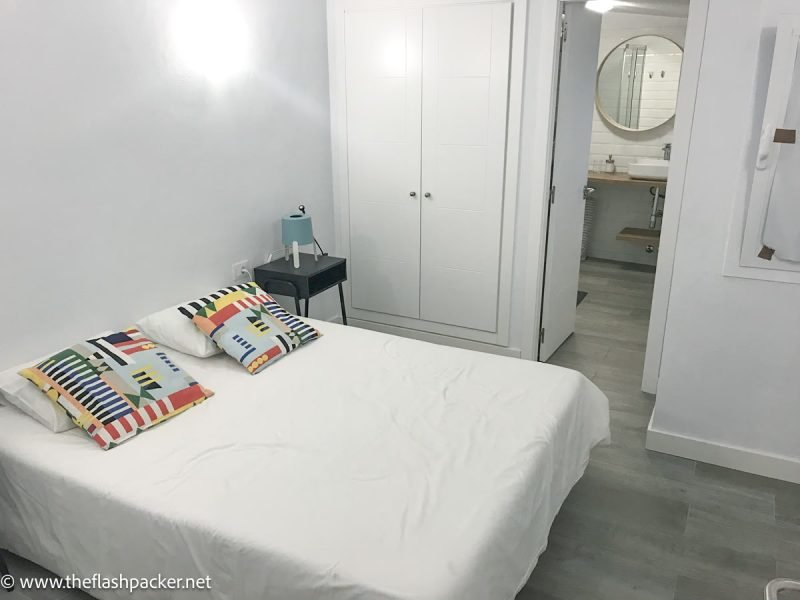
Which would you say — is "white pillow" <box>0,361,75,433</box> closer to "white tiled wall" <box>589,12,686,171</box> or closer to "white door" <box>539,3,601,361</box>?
"white door" <box>539,3,601,361</box>

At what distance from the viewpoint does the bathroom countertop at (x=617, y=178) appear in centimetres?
559

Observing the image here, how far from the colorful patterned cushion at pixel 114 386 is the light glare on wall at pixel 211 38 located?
1407 millimetres

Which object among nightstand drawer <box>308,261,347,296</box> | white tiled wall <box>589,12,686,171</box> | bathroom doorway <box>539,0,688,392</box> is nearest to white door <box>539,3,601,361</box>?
bathroom doorway <box>539,0,688,392</box>

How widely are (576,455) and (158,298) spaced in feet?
6.65

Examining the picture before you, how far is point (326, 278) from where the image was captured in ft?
12.4

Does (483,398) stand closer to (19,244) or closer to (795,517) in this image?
(795,517)

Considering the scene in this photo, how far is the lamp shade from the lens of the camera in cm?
368

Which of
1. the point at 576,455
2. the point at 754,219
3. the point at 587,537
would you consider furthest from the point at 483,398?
the point at 754,219

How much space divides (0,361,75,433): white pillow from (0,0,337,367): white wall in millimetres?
171

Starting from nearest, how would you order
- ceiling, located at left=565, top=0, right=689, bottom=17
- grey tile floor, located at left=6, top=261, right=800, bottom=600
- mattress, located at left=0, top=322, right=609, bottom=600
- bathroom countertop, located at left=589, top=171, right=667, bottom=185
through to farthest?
mattress, located at left=0, top=322, right=609, bottom=600 < grey tile floor, located at left=6, top=261, right=800, bottom=600 < ceiling, located at left=565, top=0, right=689, bottom=17 < bathroom countertop, located at left=589, top=171, right=667, bottom=185

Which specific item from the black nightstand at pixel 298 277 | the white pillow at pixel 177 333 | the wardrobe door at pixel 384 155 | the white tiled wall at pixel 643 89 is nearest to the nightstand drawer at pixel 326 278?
the black nightstand at pixel 298 277

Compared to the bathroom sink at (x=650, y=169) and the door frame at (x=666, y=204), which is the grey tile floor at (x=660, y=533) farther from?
the bathroom sink at (x=650, y=169)

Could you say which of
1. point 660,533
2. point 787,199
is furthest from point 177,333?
point 787,199

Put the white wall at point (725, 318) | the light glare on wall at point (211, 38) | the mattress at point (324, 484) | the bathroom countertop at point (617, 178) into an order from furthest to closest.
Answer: the bathroom countertop at point (617, 178) < the light glare on wall at point (211, 38) < the white wall at point (725, 318) < the mattress at point (324, 484)
